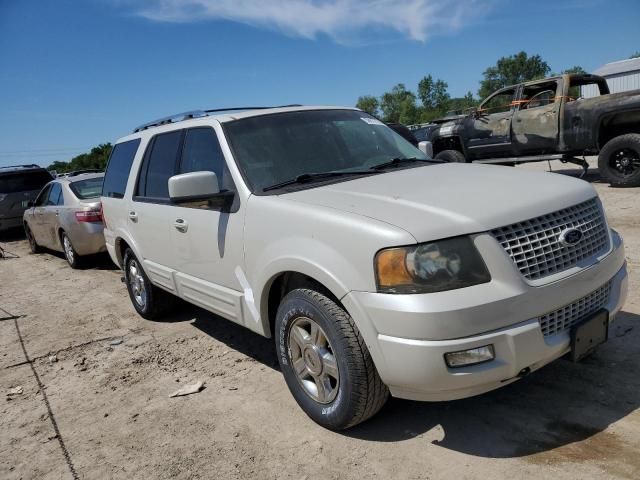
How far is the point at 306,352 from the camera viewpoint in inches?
116

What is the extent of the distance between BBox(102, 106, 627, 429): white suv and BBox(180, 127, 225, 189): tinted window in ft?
0.06

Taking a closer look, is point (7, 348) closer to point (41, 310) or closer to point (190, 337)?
point (41, 310)

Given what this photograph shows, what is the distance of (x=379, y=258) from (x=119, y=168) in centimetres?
402

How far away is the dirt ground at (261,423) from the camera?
2.59 meters

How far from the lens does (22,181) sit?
13.2m

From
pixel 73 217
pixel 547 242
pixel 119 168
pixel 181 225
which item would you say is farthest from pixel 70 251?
pixel 547 242

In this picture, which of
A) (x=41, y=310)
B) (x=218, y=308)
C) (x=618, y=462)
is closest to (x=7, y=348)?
(x=41, y=310)

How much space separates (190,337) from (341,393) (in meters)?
2.49

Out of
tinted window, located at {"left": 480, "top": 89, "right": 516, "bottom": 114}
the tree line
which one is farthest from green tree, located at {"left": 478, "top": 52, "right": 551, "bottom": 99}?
tinted window, located at {"left": 480, "top": 89, "right": 516, "bottom": 114}

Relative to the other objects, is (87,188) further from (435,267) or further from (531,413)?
(531,413)

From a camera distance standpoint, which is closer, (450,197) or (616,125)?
(450,197)

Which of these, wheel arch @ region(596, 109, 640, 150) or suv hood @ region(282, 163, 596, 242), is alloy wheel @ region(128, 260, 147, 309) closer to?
suv hood @ region(282, 163, 596, 242)

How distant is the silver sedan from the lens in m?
8.09

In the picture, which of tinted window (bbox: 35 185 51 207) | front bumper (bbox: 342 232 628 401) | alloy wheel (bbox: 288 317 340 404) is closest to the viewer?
front bumper (bbox: 342 232 628 401)
